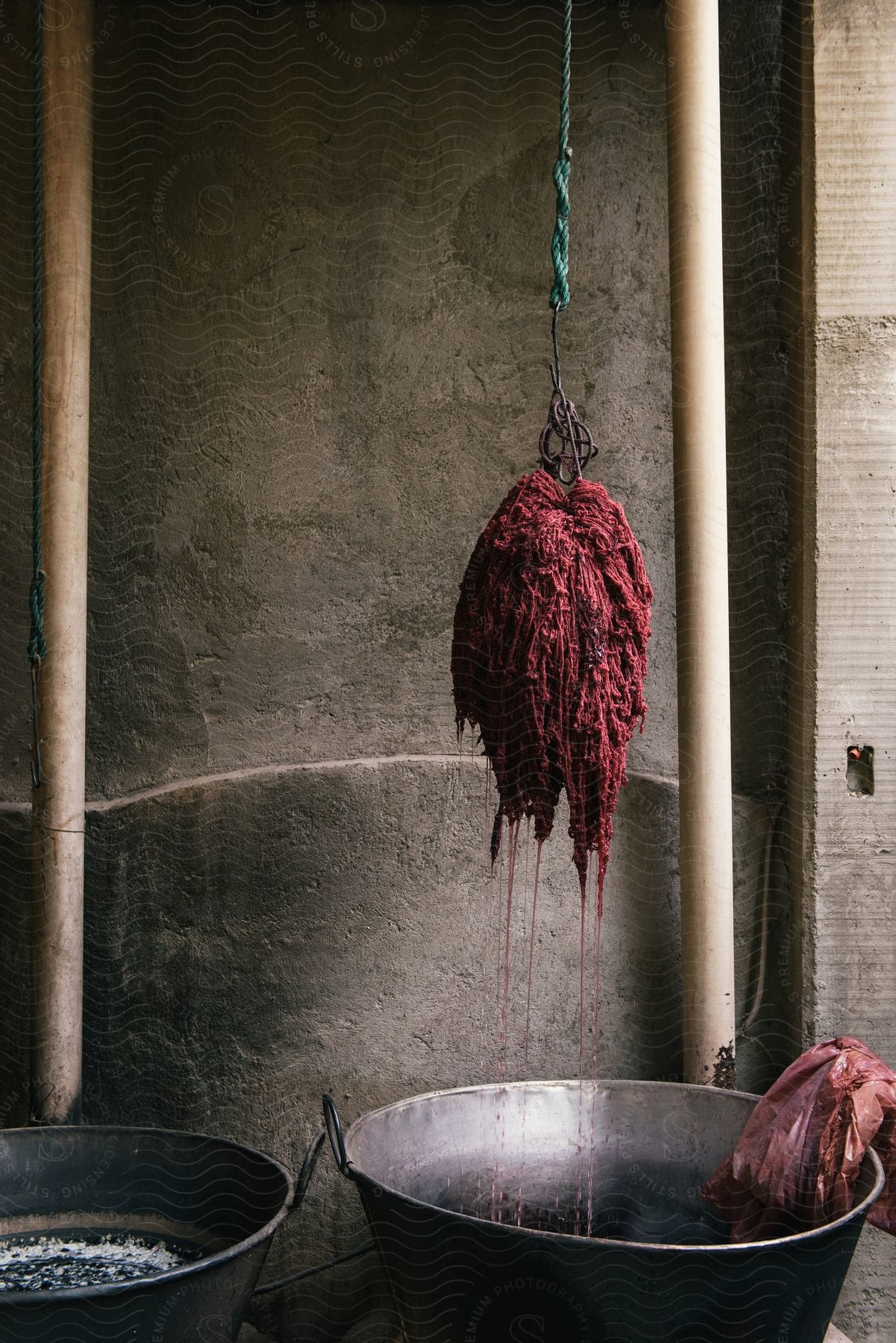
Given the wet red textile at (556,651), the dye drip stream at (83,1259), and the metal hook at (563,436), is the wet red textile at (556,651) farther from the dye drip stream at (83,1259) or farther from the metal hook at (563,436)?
the dye drip stream at (83,1259)

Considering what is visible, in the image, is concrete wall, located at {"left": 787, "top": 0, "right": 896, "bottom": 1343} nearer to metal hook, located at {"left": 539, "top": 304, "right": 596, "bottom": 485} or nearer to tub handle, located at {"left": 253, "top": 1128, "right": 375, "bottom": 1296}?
metal hook, located at {"left": 539, "top": 304, "right": 596, "bottom": 485}

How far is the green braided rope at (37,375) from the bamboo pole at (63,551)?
0.02 metres

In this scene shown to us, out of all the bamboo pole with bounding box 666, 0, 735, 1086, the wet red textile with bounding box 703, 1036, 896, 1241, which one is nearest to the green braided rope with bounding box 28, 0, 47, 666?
the bamboo pole with bounding box 666, 0, 735, 1086

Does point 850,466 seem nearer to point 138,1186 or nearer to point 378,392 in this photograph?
point 378,392

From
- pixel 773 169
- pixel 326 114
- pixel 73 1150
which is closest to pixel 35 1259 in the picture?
pixel 73 1150

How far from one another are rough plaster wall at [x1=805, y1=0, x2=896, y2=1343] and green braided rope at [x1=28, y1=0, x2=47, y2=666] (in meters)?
1.87

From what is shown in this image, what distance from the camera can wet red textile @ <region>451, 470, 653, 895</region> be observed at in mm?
2049

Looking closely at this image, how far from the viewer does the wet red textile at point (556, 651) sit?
80.7 inches

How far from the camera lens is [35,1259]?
2.28m

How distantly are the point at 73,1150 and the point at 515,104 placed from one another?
2841 mm

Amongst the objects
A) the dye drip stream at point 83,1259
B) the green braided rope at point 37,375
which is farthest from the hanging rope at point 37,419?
the dye drip stream at point 83,1259

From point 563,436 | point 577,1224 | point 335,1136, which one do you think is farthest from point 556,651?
point 577,1224

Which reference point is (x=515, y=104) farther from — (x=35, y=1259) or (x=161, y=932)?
(x=35, y=1259)

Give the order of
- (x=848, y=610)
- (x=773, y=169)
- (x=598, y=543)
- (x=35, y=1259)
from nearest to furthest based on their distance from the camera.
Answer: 1. (x=598, y=543)
2. (x=35, y=1259)
3. (x=848, y=610)
4. (x=773, y=169)
